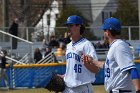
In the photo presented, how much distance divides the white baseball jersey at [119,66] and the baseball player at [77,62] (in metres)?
0.90

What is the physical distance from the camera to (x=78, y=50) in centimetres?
712

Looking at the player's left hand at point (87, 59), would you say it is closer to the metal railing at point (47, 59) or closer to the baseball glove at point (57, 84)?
the baseball glove at point (57, 84)

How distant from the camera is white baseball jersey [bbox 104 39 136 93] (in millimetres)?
5949

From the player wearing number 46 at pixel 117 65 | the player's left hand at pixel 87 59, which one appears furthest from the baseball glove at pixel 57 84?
the player wearing number 46 at pixel 117 65

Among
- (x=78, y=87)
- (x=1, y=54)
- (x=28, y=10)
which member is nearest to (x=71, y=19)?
(x=78, y=87)

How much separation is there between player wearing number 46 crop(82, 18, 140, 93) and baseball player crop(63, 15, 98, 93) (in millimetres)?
858

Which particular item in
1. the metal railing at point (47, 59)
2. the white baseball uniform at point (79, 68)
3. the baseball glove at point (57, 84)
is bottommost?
the metal railing at point (47, 59)

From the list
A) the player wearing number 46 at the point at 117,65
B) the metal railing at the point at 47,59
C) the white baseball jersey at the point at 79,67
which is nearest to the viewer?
the player wearing number 46 at the point at 117,65

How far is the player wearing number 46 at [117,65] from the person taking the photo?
595 centimetres

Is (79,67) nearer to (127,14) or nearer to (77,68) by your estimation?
(77,68)

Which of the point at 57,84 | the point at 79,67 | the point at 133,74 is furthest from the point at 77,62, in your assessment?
the point at 133,74

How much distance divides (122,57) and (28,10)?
39.0 metres

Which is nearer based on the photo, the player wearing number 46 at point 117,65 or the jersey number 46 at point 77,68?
the player wearing number 46 at point 117,65

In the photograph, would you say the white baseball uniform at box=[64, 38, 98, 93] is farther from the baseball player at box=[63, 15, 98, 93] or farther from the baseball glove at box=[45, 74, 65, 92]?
the baseball glove at box=[45, 74, 65, 92]
